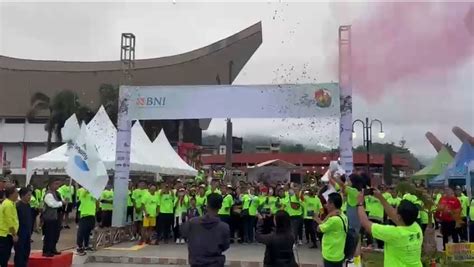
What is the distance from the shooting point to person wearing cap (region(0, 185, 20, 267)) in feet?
27.1

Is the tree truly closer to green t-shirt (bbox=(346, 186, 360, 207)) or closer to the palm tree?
the palm tree

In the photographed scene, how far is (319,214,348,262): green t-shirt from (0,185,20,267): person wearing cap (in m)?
4.93

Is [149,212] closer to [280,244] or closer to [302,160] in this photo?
[280,244]

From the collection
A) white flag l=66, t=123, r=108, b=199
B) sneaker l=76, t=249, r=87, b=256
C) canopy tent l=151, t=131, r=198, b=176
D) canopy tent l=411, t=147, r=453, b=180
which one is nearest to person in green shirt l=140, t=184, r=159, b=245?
sneaker l=76, t=249, r=87, b=256

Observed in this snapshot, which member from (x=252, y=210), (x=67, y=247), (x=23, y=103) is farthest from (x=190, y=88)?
(x=23, y=103)

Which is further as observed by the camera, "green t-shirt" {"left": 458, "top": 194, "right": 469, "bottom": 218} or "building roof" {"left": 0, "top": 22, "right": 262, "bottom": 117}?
"building roof" {"left": 0, "top": 22, "right": 262, "bottom": 117}

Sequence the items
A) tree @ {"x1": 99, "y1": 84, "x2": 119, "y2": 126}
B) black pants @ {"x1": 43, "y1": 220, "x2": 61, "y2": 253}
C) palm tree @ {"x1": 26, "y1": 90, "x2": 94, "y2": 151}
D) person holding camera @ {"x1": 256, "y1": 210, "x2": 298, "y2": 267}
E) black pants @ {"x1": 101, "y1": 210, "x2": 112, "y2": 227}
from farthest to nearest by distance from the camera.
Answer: palm tree @ {"x1": 26, "y1": 90, "x2": 94, "y2": 151}, tree @ {"x1": 99, "y1": 84, "x2": 119, "y2": 126}, black pants @ {"x1": 101, "y1": 210, "x2": 112, "y2": 227}, black pants @ {"x1": 43, "y1": 220, "x2": 61, "y2": 253}, person holding camera @ {"x1": 256, "y1": 210, "x2": 298, "y2": 267}

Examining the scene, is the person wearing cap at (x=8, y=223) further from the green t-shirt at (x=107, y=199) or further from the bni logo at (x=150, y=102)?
the green t-shirt at (x=107, y=199)

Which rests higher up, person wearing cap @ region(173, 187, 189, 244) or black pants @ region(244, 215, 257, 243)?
person wearing cap @ region(173, 187, 189, 244)

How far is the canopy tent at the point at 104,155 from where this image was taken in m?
17.7

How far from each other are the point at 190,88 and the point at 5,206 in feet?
21.2

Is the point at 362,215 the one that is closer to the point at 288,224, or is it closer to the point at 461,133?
the point at 288,224

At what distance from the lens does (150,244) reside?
14.0 meters

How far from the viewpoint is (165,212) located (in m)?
14.2
